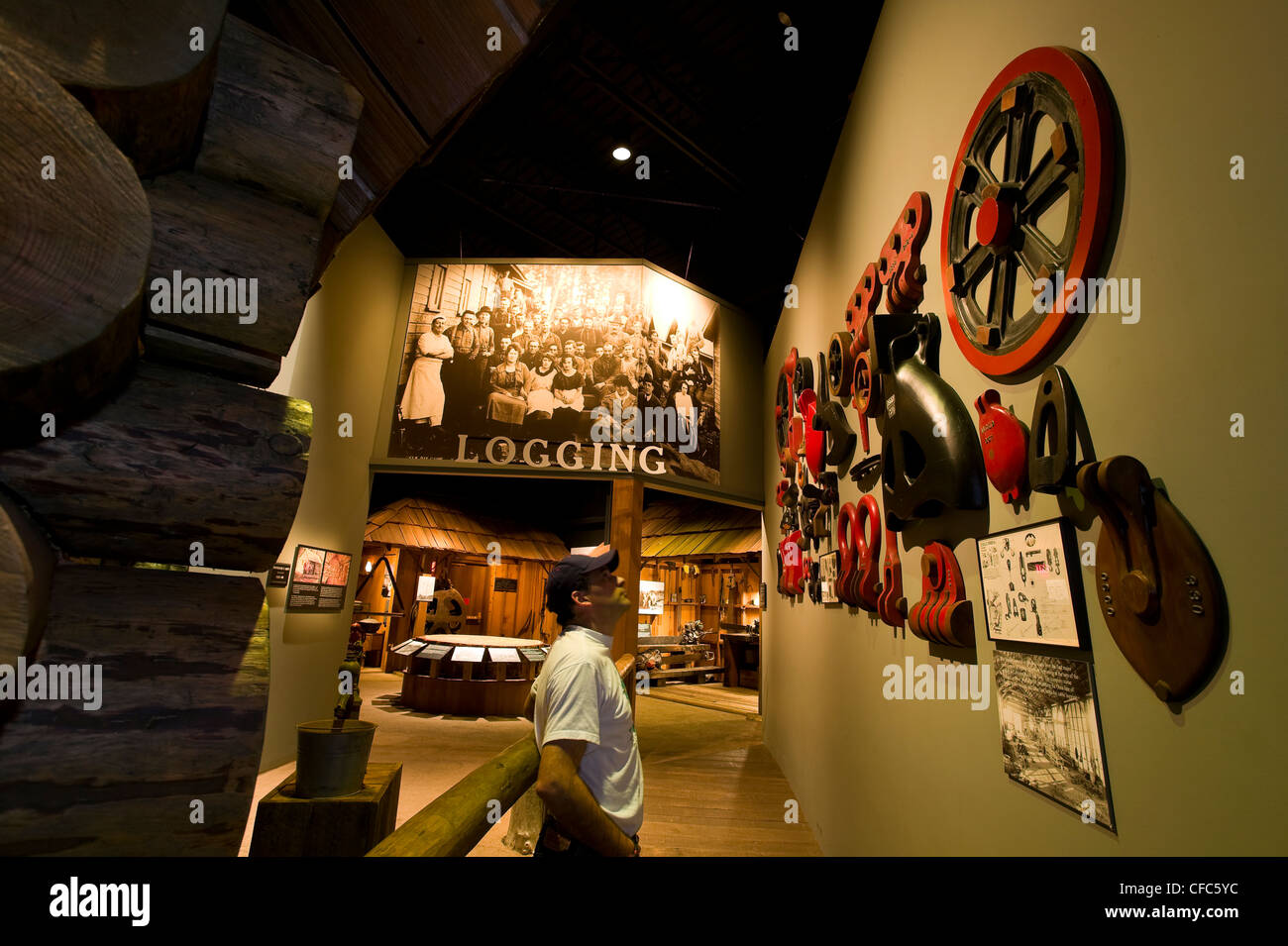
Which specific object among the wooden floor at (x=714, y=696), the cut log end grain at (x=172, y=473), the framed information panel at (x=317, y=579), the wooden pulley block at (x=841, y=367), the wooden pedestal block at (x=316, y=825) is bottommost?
the wooden floor at (x=714, y=696)

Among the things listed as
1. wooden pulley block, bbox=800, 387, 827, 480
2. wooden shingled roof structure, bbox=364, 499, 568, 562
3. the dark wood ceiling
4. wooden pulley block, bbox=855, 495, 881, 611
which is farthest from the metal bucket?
wooden shingled roof structure, bbox=364, 499, 568, 562

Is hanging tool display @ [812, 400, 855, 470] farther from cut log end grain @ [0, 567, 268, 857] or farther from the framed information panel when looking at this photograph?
the framed information panel

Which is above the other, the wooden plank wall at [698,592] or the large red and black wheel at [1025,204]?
the large red and black wheel at [1025,204]

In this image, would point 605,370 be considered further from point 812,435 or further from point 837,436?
point 837,436

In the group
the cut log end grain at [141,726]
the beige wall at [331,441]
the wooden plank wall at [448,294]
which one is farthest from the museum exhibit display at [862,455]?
the wooden plank wall at [448,294]

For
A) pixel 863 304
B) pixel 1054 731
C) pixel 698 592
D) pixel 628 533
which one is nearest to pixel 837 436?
pixel 863 304

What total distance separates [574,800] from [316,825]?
2.14 ft

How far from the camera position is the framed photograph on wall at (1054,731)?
1.27 meters

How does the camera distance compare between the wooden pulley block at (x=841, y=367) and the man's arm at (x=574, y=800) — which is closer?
the man's arm at (x=574, y=800)

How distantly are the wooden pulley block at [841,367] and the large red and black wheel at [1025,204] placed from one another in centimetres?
100

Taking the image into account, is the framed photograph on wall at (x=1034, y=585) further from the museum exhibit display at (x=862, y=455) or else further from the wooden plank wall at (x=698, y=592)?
the wooden plank wall at (x=698, y=592)
